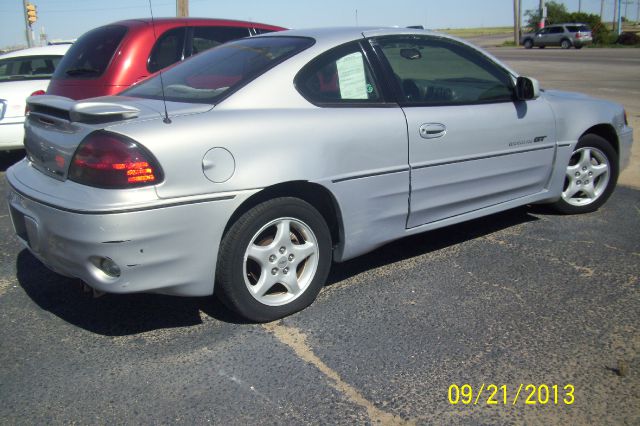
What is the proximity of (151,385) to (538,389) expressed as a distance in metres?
1.71

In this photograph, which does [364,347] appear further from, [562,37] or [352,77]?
[562,37]

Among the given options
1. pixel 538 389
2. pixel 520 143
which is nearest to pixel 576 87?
pixel 520 143

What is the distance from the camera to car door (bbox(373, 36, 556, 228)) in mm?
3867

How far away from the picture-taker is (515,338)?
10.5ft

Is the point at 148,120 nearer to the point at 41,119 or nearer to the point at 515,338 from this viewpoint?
the point at 41,119

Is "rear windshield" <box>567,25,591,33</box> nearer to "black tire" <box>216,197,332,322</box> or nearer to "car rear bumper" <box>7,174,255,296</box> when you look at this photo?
"black tire" <box>216,197,332,322</box>

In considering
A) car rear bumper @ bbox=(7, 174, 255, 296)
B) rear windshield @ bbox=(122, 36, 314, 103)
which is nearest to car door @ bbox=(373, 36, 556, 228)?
rear windshield @ bbox=(122, 36, 314, 103)

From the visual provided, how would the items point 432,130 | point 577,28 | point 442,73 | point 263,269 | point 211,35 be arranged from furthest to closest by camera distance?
point 577,28 → point 211,35 → point 442,73 → point 432,130 → point 263,269

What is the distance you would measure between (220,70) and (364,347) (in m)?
1.82

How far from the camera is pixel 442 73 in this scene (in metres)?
4.73

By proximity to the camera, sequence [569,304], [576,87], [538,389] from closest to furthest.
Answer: [538,389] < [569,304] < [576,87]

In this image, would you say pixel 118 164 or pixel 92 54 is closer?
pixel 118 164
